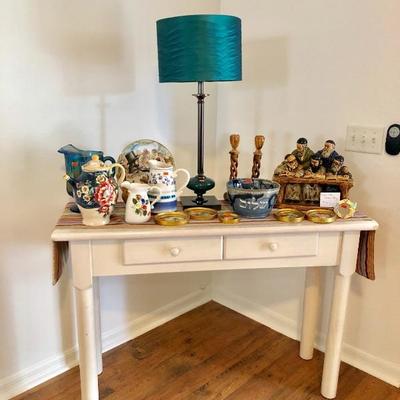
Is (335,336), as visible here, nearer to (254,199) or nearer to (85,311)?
(254,199)

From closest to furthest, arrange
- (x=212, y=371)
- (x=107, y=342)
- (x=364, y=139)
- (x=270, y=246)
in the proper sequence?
1. (x=270, y=246)
2. (x=364, y=139)
3. (x=212, y=371)
4. (x=107, y=342)

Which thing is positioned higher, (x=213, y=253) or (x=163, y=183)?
(x=163, y=183)

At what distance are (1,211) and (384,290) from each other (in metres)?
1.48

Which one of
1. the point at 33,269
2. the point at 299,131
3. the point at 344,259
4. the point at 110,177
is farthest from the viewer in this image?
the point at 299,131

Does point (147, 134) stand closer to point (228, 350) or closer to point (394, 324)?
point (228, 350)

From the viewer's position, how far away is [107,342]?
1882 mm

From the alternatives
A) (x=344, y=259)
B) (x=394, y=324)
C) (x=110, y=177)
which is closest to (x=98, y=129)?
(x=110, y=177)

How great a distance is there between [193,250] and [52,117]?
720 millimetres

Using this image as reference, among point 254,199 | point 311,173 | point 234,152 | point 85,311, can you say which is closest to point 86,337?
point 85,311

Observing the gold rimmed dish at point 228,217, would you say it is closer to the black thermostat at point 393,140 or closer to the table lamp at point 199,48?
the table lamp at point 199,48

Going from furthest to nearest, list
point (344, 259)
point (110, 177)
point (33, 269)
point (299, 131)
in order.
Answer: point (299, 131) < point (33, 269) < point (344, 259) < point (110, 177)

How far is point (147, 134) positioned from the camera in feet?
6.01

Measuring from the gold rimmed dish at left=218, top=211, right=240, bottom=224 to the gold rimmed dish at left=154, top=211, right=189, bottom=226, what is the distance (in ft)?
0.37

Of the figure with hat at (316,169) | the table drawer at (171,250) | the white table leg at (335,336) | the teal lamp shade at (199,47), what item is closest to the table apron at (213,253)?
the table drawer at (171,250)
